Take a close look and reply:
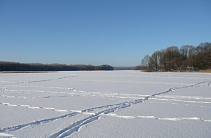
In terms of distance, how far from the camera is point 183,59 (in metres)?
34.5

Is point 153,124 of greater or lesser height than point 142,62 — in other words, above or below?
below

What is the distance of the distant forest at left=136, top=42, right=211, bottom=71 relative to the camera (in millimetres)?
29359

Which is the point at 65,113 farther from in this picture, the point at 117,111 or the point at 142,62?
the point at 142,62

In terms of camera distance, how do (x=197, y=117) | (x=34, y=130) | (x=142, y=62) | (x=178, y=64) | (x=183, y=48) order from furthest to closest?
(x=142, y=62) → (x=183, y=48) → (x=178, y=64) → (x=197, y=117) → (x=34, y=130)

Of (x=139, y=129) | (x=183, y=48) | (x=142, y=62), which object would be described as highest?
(x=183, y=48)

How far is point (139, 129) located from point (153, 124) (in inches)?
13.8

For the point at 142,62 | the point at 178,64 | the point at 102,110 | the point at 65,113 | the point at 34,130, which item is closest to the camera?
the point at 34,130

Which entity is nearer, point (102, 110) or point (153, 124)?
point (153, 124)

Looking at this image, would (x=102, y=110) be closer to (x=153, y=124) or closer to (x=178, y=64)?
(x=153, y=124)

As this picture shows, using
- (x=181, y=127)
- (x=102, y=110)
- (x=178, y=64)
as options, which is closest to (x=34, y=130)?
(x=102, y=110)

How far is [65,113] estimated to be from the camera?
10.4ft

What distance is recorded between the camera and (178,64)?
105 feet

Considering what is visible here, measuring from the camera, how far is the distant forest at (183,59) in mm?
29359

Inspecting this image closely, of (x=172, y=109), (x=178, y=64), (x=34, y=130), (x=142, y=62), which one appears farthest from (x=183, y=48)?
(x=34, y=130)
